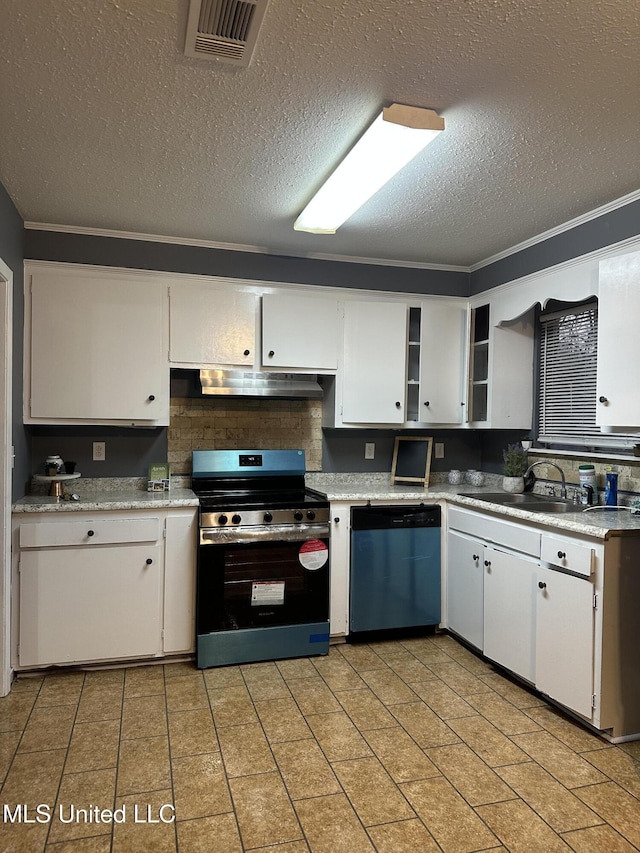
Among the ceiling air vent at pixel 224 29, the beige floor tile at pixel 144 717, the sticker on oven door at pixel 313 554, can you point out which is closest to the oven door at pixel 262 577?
the sticker on oven door at pixel 313 554

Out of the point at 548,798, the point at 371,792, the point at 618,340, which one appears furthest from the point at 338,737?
the point at 618,340

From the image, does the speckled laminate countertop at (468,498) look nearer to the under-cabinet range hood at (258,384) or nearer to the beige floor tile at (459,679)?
the under-cabinet range hood at (258,384)

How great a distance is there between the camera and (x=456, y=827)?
198 centimetres

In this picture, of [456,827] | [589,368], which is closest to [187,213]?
[589,368]

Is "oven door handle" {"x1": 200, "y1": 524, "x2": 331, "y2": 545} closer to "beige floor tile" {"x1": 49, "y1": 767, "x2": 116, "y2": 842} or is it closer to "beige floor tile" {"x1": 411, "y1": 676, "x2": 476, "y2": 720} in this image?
"beige floor tile" {"x1": 411, "y1": 676, "x2": 476, "y2": 720}

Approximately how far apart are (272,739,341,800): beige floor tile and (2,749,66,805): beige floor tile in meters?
0.83

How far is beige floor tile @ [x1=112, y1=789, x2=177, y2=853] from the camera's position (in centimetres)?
188

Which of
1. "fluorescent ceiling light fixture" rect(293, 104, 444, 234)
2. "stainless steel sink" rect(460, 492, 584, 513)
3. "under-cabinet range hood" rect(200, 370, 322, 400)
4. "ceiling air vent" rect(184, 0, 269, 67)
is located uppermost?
"ceiling air vent" rect(184, 0, 269, 67)

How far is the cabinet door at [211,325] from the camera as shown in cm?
357

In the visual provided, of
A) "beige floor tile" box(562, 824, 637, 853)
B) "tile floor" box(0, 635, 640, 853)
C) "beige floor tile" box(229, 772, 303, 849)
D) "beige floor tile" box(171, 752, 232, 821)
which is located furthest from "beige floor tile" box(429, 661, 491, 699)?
"beige floor tile" box(171, 752, 232, 821)

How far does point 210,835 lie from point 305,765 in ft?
1.62

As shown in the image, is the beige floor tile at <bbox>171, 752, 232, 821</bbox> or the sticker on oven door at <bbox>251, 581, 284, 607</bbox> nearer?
the beige floor tile at <bbox>171, 752, 232, 821</bbox>

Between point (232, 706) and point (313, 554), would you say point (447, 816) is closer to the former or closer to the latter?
point (232, 706)

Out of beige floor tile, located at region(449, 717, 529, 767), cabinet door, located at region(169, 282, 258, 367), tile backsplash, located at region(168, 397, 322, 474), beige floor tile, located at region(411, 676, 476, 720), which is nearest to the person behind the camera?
beige floor tile, located at region(449, 717, 529, 767)
